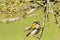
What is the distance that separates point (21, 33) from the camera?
12.1 m

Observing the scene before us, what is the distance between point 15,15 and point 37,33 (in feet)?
2.82

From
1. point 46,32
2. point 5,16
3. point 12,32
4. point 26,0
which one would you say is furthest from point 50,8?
point 12,32

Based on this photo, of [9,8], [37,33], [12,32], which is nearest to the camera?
[37,33]

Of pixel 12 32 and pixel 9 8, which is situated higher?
pixel 9 8

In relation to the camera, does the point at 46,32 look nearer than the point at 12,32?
Yes

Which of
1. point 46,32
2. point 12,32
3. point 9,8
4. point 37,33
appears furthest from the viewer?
point 12,32

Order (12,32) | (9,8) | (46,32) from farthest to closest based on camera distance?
(12,32) < (46,32) < (9,8)

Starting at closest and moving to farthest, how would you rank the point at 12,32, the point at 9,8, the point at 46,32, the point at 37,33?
the point at 37,33 → the point at 9,8 → the point at 46,32 → the point at 12,32

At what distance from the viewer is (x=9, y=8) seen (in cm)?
788

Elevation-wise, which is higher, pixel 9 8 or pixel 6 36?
pixel 9 8

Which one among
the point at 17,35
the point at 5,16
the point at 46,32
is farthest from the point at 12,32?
the point at 5,16

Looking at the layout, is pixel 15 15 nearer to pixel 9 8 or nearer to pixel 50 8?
pixel 9 8

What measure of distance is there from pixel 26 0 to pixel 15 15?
0.47 m

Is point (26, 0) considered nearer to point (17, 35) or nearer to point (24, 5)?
point (24, 5)
